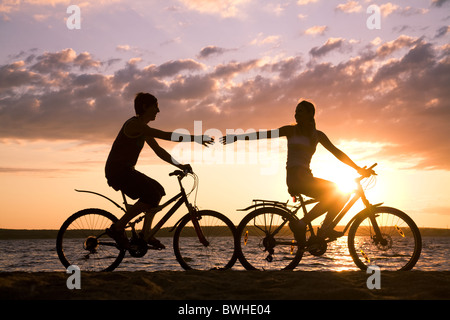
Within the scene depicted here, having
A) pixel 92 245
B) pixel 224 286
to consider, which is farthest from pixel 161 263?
pixel 224 286

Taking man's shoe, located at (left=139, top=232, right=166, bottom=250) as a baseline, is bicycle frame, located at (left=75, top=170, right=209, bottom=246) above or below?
above

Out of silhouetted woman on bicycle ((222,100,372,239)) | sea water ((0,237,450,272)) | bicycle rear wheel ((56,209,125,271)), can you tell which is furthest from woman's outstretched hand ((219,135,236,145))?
sea water ((0,237,450,272))

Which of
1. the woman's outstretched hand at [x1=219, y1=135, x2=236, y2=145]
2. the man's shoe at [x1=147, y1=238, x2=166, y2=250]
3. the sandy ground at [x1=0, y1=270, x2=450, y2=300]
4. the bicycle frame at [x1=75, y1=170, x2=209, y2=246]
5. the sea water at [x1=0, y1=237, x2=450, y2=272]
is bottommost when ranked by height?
the sea water at [x1=0, y1=237, x2=450, y2=272]

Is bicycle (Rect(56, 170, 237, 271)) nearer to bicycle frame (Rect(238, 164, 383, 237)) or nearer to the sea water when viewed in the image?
bicycle frame (Rect(238, 164, 383, 237))

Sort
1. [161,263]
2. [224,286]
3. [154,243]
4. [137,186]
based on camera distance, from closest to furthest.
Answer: [224,286], [137,186], [154,243], [161,263]

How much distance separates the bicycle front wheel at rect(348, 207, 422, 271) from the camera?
8.15 meters

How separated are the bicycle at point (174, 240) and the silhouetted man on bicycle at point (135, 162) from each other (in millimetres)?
165

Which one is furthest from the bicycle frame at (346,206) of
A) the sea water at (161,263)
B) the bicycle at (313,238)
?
the sea water at (161,263)

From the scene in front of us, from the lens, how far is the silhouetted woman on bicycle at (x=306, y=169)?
25.3ft

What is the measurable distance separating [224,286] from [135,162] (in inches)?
110

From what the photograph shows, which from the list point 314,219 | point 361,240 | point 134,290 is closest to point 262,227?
point 314,219

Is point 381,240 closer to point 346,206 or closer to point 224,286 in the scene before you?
point 346,206

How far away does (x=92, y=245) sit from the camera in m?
8.39
